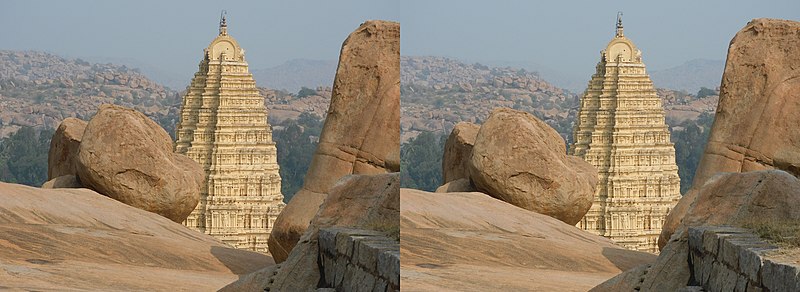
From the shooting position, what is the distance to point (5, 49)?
1367cm

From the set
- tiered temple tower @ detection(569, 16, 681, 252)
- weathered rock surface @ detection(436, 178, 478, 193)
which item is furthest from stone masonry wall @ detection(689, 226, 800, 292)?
weathered rock surface @ detection(436, 178, 478, 193)

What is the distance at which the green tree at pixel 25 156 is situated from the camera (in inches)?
628

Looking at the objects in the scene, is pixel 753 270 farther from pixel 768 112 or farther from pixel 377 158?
pixel 768 112

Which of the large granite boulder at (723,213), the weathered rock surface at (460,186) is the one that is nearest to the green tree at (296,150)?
the weathered rock surface at (460,186)

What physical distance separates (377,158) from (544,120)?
6.69 meters

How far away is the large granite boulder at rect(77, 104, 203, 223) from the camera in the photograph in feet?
57.4

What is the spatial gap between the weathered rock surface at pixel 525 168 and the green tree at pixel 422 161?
1483 millimetres

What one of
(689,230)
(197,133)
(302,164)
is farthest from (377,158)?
(197,133)

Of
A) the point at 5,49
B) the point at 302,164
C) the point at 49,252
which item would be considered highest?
the point at 5,49

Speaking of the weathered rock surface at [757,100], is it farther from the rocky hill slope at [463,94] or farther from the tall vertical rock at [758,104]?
the rocky hill slope at [463,94]

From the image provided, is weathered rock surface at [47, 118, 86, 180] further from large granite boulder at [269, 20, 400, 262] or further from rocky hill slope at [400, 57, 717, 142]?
large granite boulder at [269, 20, 400, 262]

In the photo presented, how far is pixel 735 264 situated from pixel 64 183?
34.8ft

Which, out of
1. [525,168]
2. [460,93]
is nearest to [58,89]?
[525,168]

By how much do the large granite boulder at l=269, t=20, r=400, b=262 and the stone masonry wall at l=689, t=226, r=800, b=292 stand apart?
195 cm
